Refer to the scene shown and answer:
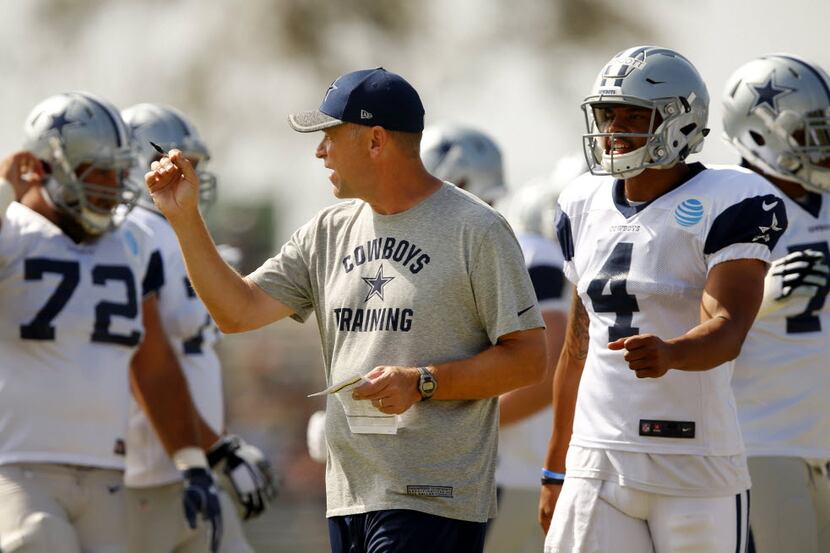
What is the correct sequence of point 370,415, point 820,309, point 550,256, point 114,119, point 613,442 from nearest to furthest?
point 370,415 < point 613,442 < point 820,309 < point 114,119 < point 550,256

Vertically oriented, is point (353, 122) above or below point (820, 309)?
above

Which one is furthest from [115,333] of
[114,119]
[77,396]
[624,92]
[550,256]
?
[624,92]

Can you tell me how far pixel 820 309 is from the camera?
224 inches

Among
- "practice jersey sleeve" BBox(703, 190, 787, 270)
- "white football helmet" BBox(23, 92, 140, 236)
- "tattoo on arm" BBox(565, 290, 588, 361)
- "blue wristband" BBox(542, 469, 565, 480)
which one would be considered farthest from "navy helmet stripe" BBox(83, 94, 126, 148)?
"practice jersey sleeve" BBox(703, 190, 787, 270)

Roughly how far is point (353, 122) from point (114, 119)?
2.41 metres

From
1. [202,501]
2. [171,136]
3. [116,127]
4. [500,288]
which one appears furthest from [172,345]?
[500,288]

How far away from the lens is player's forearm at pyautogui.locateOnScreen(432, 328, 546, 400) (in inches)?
164

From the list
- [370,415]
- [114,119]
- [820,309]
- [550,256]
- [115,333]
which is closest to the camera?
[370,415]

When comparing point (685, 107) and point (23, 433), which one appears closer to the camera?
point (685, 107)

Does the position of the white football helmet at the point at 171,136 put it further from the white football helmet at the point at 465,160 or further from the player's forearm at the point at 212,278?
the player's forearm at the point at 212,278

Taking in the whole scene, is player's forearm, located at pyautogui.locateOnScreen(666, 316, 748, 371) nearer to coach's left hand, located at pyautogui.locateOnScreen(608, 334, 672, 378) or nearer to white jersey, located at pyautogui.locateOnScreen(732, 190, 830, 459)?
coach's left hand, located at pyautogui.locateOnScreen(608, 334, 672, 378)

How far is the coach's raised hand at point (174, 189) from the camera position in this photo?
426 cm

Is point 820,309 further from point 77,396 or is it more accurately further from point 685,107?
point 77,396

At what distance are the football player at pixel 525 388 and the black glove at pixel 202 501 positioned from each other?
1.24m
